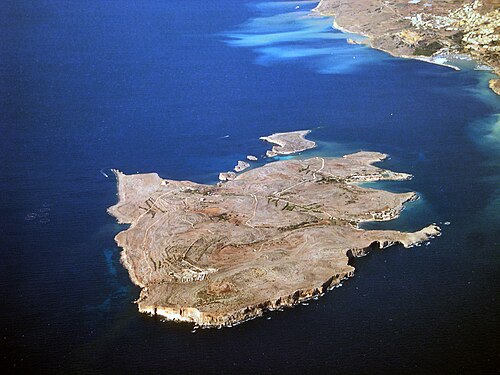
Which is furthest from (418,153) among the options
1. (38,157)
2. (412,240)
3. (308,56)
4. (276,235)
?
(308,56)

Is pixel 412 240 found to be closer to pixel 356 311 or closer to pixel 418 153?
pixel 356 311

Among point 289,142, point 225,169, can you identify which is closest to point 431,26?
point 289,142

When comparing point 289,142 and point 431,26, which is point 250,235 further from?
point 431,26

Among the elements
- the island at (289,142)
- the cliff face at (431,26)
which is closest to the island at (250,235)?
the island at (289,142)

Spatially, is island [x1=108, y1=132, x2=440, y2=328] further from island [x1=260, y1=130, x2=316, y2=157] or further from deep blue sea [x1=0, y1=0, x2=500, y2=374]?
island [x1=260, y1=130, x2=316, y2=157]

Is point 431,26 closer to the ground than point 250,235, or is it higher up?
higher up

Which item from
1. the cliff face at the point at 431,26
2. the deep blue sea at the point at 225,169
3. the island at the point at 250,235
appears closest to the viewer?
the deep blue sea at the point at 225,169

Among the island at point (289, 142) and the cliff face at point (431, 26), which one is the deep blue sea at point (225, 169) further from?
the cliff face at point (431, 26)
